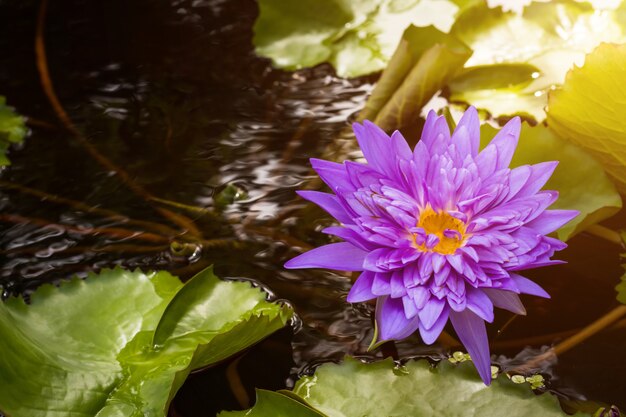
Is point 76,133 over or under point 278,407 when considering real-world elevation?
over

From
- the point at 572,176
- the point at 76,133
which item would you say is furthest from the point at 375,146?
the point at 76,133

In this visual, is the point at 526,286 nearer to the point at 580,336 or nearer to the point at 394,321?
the point at 394,321

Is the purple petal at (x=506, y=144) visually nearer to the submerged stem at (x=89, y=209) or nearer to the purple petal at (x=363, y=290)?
the purple petal at (x=363, y=290)

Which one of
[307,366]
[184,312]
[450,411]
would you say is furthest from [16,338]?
[450,411]

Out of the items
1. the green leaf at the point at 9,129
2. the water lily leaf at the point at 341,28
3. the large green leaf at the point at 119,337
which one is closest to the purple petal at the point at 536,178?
the large green leaf at the point at 119,337

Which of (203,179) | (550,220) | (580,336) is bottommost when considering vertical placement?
(580,336)

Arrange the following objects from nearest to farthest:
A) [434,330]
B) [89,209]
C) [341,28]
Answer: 1. [434,330]
2. [89,209]
3. [341,28]

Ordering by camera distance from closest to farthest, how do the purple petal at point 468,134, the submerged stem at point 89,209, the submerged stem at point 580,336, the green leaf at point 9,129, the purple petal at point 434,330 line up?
the purple petal at point 434,330
the purple petal at point 468,134
the submerged stem at point 580,336
the submerged stem at point 89,209
the green leaf at point 9,129
